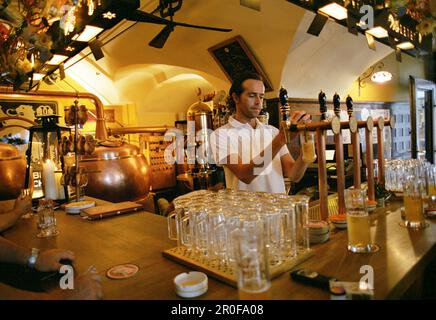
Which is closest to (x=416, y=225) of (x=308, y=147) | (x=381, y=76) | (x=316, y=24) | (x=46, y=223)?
(x=308, y=147)

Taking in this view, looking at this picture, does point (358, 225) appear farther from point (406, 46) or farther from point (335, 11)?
point (406, 46)

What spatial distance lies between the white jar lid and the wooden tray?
0.06 m

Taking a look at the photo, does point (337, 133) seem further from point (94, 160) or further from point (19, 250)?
point (94, 160)

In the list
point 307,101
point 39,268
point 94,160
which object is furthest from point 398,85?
point 39,268

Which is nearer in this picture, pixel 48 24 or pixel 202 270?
pixel 202 270

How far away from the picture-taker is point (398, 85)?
7.79m

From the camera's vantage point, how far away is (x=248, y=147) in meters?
2.31

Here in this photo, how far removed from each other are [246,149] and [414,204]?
3.71ft

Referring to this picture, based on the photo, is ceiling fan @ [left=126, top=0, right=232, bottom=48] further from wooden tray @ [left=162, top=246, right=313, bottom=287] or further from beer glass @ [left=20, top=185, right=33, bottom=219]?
wooden tray @ [left=162, top=246, right=313, bottom=287]

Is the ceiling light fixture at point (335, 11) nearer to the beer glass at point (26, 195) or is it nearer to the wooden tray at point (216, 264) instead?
the wooden tray at point (216, 264)

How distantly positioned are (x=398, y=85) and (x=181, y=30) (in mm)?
5757

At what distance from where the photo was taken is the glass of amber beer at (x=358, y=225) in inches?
46.7

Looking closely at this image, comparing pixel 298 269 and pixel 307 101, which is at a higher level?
pixel 307 101
